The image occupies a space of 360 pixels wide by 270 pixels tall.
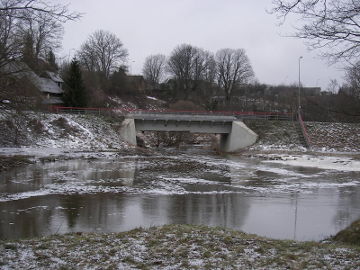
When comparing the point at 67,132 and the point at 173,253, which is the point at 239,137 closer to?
the point at 67,132

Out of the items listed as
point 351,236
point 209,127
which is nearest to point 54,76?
point 209,127

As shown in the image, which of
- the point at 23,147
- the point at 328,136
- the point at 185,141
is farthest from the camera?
the point at 185,141

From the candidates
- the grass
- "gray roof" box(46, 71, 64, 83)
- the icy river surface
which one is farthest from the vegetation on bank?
the grass

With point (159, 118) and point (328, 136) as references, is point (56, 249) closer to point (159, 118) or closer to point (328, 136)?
point (159, 118)

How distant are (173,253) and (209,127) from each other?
46.3 metres

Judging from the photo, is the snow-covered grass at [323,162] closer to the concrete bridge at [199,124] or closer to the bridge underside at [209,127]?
the bridge underside at [209,127]

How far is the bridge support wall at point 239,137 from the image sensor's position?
165 ft

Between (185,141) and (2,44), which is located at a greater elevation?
(2,44)

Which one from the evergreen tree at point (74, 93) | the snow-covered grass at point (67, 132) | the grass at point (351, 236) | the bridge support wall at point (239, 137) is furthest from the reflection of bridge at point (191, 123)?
the grass at point (351, 236)

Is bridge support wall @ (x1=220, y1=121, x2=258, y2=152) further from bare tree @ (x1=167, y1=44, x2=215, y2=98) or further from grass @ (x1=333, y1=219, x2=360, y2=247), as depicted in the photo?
bare tree @ (x1=167, y1=44, x2=215, y2=98)

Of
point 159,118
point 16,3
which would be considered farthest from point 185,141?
point 16,3

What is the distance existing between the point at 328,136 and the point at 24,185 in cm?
4244

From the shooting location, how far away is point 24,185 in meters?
20.2

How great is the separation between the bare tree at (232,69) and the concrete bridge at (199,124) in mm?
52270
